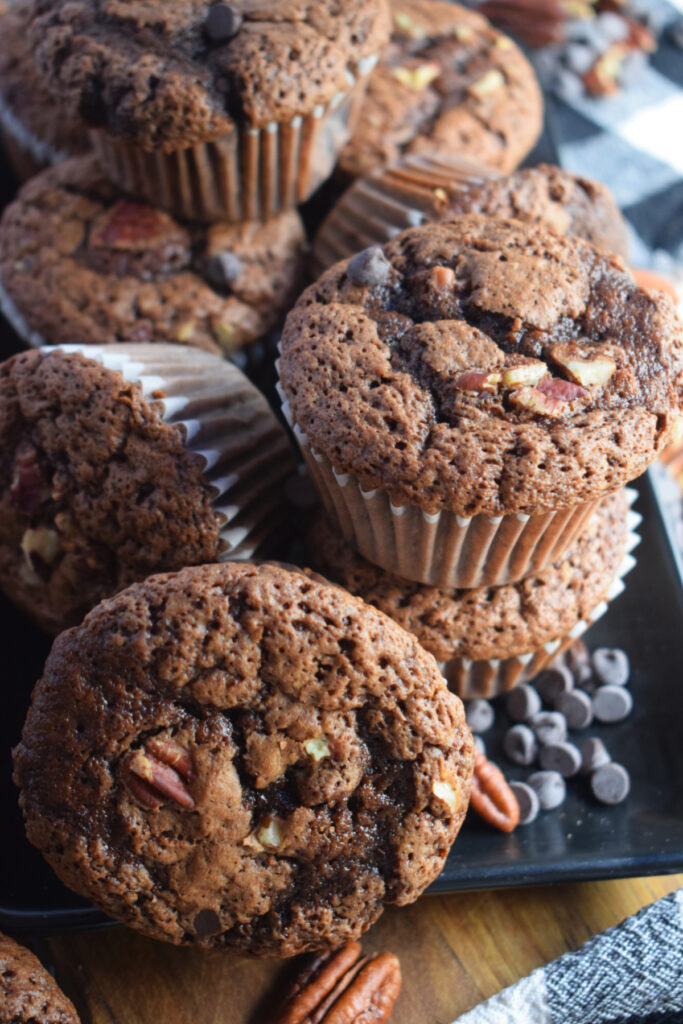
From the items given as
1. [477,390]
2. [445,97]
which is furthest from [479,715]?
[445,97]

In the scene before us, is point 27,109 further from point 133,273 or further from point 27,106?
point 133,273

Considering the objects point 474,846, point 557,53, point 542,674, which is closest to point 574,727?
point 542,674

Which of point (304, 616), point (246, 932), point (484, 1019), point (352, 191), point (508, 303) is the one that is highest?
point (508, 303)

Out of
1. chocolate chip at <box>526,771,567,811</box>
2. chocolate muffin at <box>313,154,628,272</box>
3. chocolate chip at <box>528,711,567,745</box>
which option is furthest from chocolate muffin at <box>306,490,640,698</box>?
chocolate muffin at <box>313,154,628,272</box>

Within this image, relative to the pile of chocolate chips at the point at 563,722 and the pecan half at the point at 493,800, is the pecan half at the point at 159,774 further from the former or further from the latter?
the pile of chocolate chips at the point at 563,722

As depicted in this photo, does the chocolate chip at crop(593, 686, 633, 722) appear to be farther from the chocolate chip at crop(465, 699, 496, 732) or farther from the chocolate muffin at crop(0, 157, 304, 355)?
the chocolate muffin at crop(0, 157, 304, 355)

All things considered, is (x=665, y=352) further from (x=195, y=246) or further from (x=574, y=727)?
(x=195, y=246)
